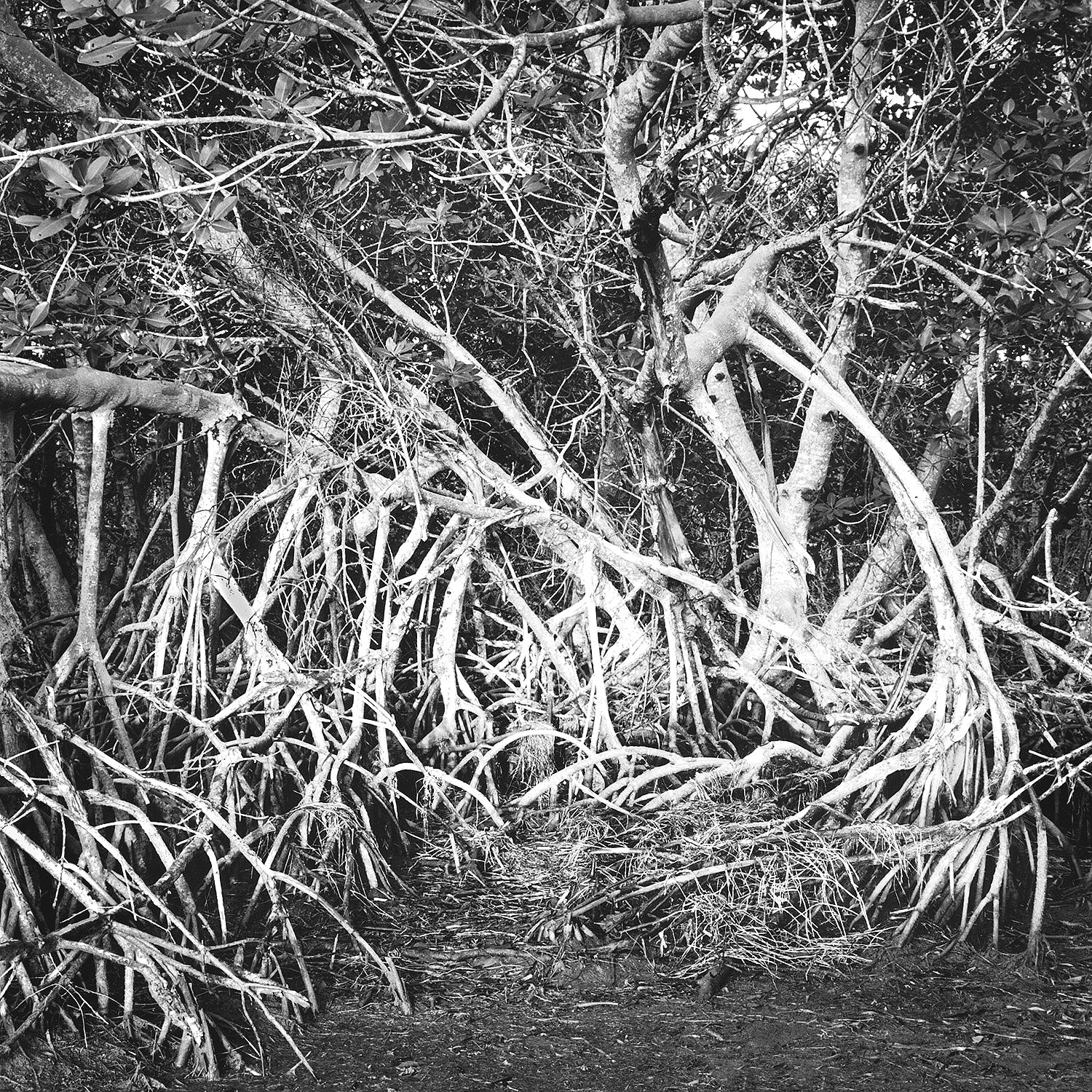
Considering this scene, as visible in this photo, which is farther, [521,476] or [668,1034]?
[521,476]

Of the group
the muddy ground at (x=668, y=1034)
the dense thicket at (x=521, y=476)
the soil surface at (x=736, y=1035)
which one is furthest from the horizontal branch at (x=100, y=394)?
the soil surface at (x=736, y=1035)

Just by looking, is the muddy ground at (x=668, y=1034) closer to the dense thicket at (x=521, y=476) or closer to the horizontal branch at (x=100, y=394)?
the dense thicket at (x=521, y=476)

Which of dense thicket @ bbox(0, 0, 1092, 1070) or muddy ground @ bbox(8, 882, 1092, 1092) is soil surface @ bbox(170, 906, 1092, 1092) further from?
dense thicket @ bbox(0, 0, 1092, 1070)

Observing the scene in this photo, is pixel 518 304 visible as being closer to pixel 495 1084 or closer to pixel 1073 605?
pixel 1073 605

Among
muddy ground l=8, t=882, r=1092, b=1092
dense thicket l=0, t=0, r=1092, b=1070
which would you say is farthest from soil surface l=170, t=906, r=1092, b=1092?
dense thicket l=0, t=0, r=1092, b=1070

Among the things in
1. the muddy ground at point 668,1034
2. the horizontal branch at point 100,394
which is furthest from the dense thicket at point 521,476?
the muddy ground at point 668,1034

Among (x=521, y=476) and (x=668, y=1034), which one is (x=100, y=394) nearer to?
(x=521, y=476)

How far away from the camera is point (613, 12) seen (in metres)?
2.88

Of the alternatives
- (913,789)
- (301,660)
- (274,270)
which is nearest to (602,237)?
(274,270)

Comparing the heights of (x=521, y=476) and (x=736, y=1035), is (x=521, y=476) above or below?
above

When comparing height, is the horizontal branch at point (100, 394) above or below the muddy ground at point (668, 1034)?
above

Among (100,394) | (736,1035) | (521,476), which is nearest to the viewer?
(736,1035)

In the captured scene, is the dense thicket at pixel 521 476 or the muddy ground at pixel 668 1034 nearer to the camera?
the muddy ground at pixel 668 1034

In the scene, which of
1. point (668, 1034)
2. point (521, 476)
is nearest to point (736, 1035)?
point (668, 1034)
